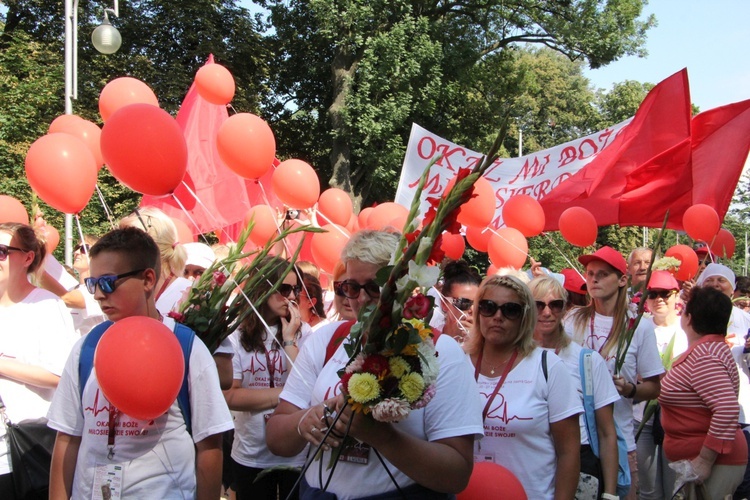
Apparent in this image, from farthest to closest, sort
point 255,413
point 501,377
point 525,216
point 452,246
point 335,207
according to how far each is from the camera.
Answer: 1. point 335,207
2. point 525,216
3. point 452,246
4. point 255,413
5. point 501,377

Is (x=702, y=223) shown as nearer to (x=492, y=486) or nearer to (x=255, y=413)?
(x=255, y=413)

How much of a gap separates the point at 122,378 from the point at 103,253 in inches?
19.2

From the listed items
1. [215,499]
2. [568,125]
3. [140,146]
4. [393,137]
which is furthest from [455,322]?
[568,125]

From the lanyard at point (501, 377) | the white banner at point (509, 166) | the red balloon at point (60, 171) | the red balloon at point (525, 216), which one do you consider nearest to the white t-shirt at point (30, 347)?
the red balloon at point (60, 171)

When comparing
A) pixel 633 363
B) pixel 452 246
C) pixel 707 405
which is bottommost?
pixel 707 405

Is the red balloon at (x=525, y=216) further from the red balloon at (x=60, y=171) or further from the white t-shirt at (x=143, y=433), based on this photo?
the white t-shirt at (x=143, y=433)

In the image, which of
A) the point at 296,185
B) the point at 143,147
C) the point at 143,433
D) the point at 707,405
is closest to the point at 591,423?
the point at 707,405

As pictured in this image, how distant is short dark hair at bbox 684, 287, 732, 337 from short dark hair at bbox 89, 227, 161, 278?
11.4ft

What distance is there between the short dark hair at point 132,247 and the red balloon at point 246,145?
136 inches

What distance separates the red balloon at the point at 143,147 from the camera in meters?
3.80

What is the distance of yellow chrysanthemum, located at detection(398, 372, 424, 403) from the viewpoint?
6.56 feet

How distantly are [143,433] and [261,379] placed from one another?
158 centimetres

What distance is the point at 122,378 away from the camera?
7.75 ft

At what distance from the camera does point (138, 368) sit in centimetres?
238
